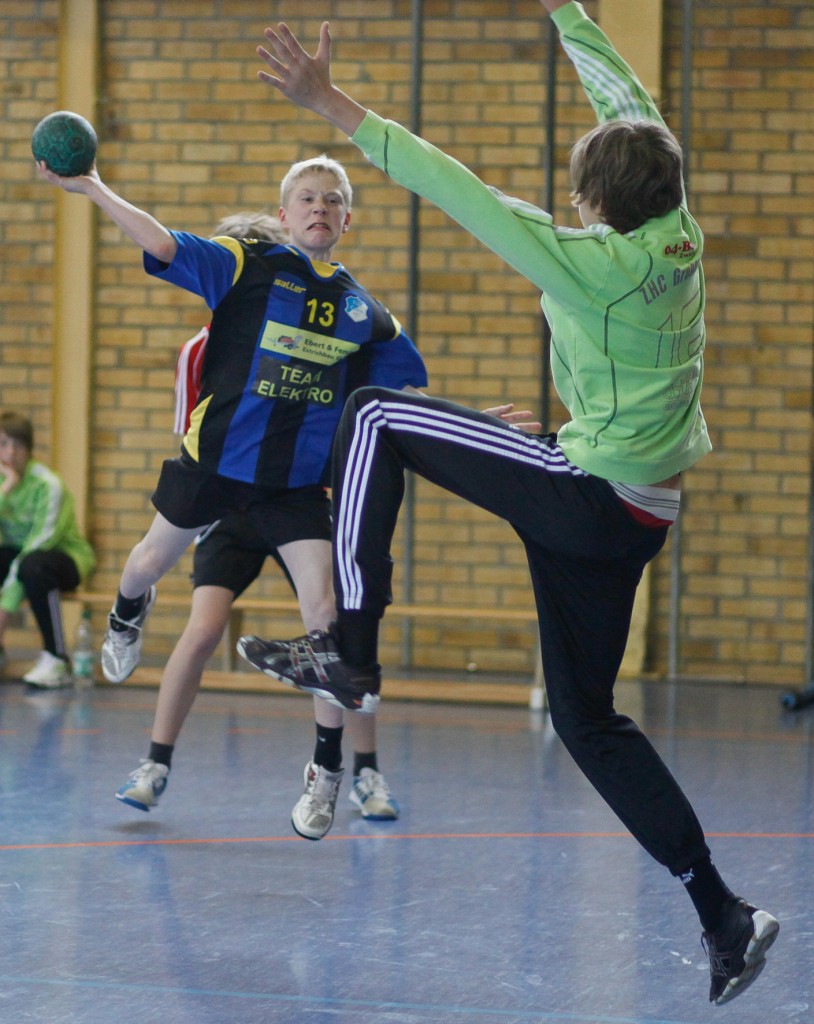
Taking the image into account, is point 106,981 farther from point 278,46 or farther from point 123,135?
point 123,135

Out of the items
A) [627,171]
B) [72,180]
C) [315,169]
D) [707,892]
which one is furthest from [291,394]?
[707,892]

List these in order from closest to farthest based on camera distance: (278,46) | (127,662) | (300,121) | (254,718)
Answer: (278,46) < (127,662) < (254,718) < (300,121)

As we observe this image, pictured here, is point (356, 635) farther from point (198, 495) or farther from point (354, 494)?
point (198, 495)

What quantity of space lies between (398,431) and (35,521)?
454 cm

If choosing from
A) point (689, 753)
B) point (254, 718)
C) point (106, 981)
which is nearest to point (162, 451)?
point (254, 718)

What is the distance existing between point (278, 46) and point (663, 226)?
73cm

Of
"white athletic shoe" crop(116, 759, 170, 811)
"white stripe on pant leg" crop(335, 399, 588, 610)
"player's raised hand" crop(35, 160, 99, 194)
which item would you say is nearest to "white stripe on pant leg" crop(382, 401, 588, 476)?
"white stripe on pant leg" crop(335, 399, 588, 610)

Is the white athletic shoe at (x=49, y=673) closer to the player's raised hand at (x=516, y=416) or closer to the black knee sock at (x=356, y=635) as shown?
the player's raised hand at (x=516, y=416)

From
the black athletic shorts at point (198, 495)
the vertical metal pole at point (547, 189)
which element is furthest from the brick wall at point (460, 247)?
the black athletic shorts at point (198, 495)

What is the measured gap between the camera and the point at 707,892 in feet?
8.36

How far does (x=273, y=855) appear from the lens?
3738mm

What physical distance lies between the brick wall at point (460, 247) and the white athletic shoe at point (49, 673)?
43.5 inches

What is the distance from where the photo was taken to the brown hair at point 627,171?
242 centimetres

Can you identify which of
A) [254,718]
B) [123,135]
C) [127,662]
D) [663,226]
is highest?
[123,135]
